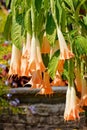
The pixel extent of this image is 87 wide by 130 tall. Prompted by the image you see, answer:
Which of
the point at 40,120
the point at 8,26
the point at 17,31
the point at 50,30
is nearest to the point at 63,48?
the point at 50,30

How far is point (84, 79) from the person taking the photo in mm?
2168

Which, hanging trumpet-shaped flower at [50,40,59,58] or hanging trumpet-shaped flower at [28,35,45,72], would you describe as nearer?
hanging trumpet-shaped flower at [28,35,45,72]

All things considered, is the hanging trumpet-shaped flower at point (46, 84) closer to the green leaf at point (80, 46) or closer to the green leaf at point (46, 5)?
→ the green leaf at point (80, 46)

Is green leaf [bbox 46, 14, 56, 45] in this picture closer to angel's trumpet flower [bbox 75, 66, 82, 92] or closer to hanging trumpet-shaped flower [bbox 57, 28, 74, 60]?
hanging trumpet-shaped flower [bbox 57, 28, 74, 60]

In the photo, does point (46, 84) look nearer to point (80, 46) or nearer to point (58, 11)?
point (80, 46)

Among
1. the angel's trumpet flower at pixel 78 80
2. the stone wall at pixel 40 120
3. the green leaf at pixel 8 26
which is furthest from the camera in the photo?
the stone wall at pixel 40 120

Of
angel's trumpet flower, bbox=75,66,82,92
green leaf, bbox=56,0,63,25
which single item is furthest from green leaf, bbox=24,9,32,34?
angel's trumpet flower, bbox=75,66,82,92

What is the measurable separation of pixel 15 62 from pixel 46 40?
0.16 m

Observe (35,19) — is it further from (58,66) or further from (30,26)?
(58,66)

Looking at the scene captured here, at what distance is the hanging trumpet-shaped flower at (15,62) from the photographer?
1.84 metres

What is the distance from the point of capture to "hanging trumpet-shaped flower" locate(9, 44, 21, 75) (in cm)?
184

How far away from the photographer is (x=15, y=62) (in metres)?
1.87

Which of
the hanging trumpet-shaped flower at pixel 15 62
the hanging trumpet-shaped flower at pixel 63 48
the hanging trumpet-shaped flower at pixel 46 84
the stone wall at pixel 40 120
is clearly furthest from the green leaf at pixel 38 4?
the stone wall at pixel 40 120

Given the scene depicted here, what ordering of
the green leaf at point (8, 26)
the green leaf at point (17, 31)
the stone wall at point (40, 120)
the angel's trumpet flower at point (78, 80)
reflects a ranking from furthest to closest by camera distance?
the stone wall at point (40, 120) < the angel's trumpet flower at point (78, 80) < the green leaf at point (8, 26) < the green leaf at point (17, 31)
